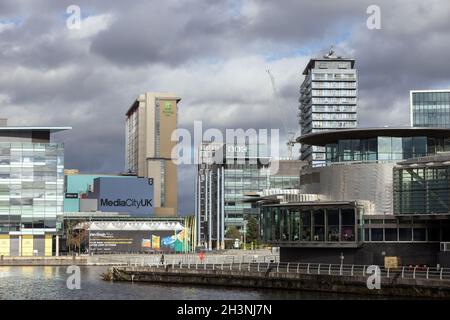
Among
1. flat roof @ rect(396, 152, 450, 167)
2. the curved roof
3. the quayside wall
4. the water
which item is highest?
the curved roof

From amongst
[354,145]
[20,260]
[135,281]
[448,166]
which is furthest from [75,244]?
[448,166]

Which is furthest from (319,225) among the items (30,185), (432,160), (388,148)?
(30,185)

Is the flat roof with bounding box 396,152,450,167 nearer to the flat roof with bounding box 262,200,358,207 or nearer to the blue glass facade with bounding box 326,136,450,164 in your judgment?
the blue glass facade with bounding box 326,136,450,164

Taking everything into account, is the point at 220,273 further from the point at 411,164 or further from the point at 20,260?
the point at 20,260

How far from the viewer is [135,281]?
96.2m

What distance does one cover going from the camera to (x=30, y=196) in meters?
162

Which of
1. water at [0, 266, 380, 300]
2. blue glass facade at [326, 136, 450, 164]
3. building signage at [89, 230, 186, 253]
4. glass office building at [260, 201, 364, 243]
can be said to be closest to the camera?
water at [0, 266, 380, 300]

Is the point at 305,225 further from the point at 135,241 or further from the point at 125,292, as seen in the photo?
the point at 135,241

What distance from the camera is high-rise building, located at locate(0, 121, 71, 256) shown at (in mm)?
161000

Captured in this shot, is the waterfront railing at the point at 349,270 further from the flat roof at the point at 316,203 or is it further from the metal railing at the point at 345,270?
the flat roof at the point at 316,203

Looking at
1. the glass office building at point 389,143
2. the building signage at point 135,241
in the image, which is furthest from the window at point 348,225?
the building signage at point 135,241

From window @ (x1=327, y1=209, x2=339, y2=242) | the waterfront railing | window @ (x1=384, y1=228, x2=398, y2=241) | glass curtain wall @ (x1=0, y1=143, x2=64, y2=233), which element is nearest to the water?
the waterfront railing

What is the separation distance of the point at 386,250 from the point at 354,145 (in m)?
13.4
